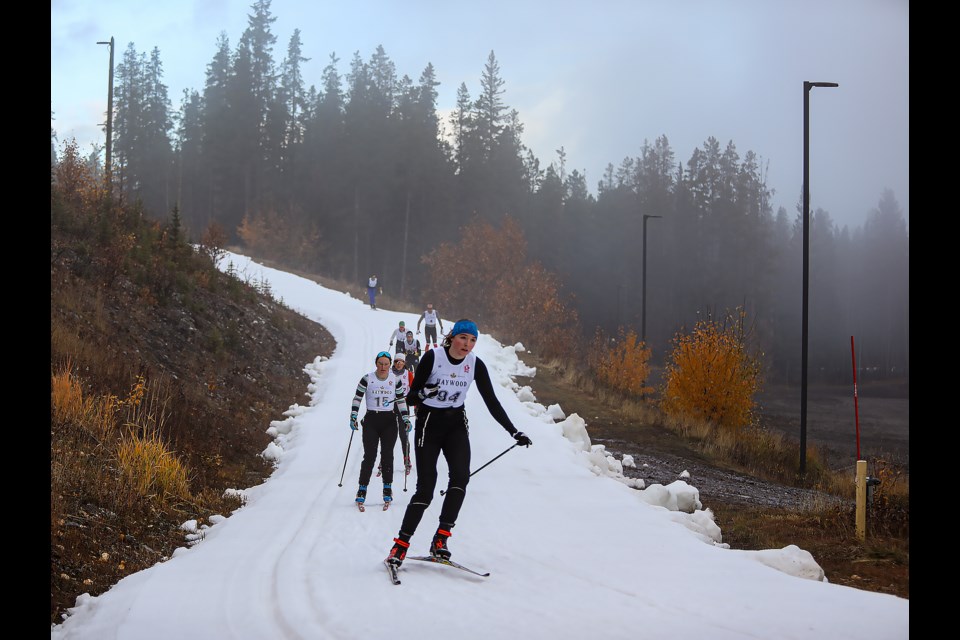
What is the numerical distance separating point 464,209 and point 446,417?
6256 centimetres

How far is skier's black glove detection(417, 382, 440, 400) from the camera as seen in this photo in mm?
7105

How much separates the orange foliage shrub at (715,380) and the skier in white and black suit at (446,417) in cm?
1666

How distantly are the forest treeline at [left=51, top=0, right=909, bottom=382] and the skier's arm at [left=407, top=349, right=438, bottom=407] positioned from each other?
137ft

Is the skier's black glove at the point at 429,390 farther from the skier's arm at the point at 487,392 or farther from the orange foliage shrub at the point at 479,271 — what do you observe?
the orange foliage shrub at the point at 479,271

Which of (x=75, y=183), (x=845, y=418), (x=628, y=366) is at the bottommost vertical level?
(x=845, y=418)

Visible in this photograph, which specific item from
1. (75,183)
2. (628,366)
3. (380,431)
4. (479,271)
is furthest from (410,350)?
(479,271)

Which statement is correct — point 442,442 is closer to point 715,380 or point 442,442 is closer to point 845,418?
point 715,380

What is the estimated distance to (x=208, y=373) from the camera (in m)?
17.1

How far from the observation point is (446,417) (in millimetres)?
7172

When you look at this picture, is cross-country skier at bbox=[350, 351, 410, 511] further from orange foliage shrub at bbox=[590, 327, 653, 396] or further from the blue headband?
orange foliage shrub at bbox=[590, 327, 653, 396]

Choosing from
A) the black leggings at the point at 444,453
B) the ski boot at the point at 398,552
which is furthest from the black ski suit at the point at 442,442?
the ski boot at the point at 398,552

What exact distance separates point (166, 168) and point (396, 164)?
87.4 feet

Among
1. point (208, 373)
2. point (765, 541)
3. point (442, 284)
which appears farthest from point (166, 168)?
point (765, 541)

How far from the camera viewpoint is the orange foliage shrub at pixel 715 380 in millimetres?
22797
